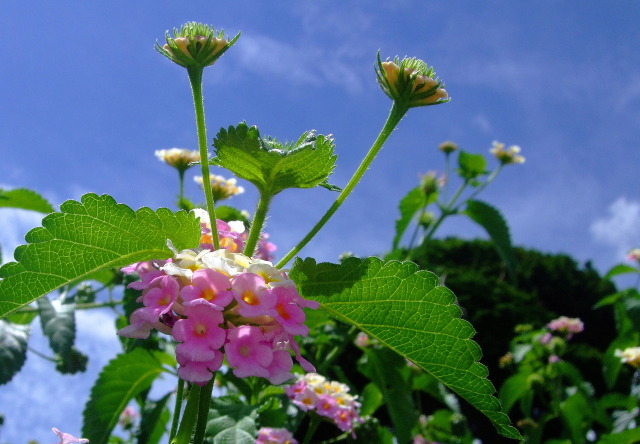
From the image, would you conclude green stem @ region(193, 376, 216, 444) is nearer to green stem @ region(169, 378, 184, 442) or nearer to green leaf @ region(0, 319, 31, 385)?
green stem @ region(169, 378, 184, 442)

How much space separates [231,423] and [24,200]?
1298 millimetres

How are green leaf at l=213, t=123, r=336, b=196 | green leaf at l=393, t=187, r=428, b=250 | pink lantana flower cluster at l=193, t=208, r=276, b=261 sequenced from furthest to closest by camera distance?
green leaf at l=393, t=187, r=428, b=250 < pink lantana flower cluster at l=193, t=208, r=276, b=261 < green leaf at l=213, t=123, r=336, b=196

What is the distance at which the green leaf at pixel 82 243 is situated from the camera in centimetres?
88

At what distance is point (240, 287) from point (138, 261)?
209mm

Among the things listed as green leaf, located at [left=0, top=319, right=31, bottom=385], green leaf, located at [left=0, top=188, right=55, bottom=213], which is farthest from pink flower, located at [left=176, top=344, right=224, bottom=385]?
green leaf, located at [left=0, top=188, right=55, bottom=213]

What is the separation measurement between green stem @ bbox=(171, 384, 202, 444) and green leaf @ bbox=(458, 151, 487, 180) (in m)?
2.50

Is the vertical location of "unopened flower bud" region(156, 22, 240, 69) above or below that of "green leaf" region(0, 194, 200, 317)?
above

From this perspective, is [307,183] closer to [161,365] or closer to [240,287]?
[240,287]

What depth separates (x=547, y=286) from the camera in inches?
496

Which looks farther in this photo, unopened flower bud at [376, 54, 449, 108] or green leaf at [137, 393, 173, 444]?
green leaf at [137, 393, 173, 444]

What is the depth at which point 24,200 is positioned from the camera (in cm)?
238

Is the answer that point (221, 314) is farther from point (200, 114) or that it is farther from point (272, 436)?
point (272, 436)

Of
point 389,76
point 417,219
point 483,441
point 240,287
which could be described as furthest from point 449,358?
point 483,441

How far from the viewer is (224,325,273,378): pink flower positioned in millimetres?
835
